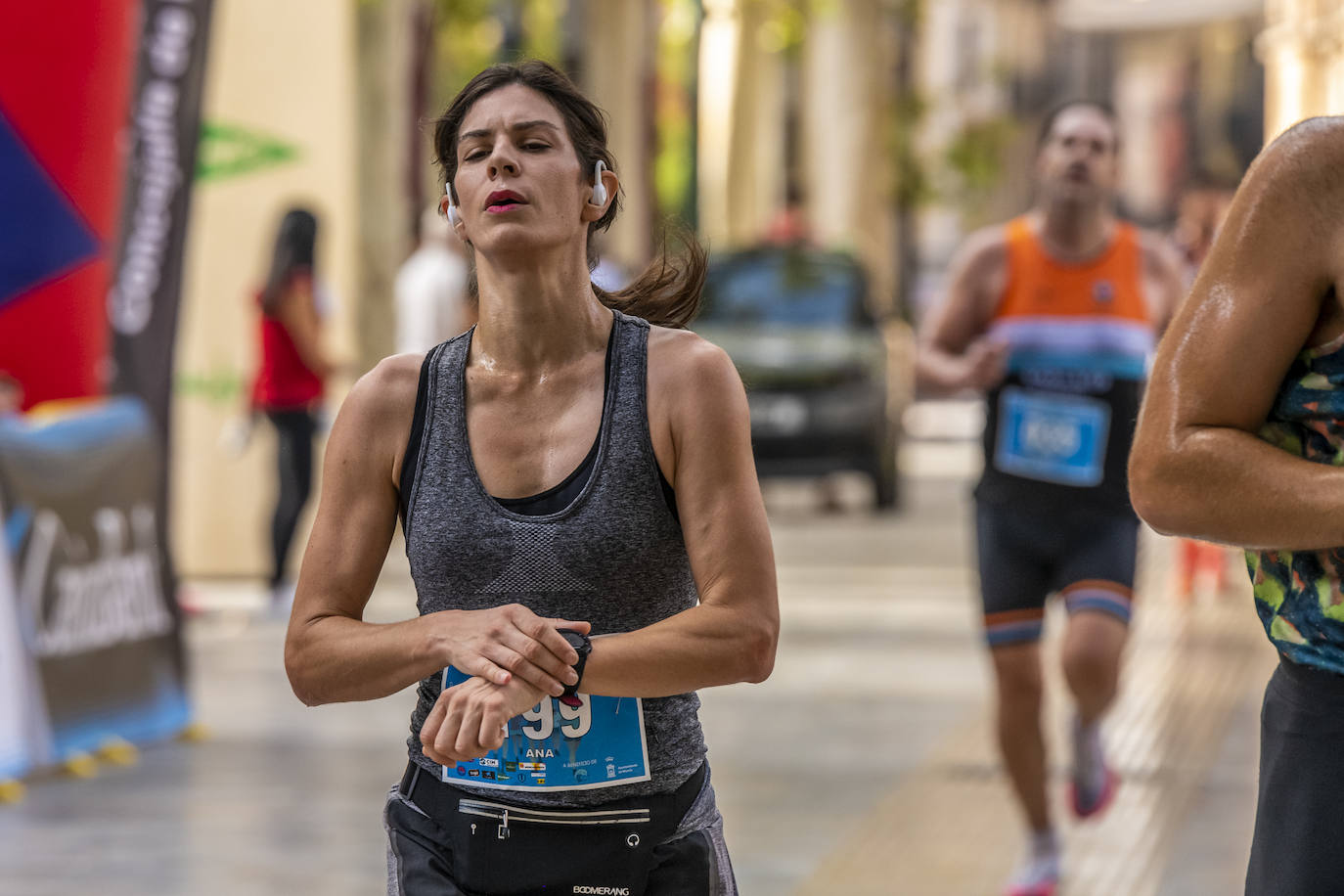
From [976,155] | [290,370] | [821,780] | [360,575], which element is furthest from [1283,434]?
[976,155]

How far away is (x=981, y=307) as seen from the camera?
573 centimetres

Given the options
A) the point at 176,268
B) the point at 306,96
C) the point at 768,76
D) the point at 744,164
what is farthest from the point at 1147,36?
the point at 176,268

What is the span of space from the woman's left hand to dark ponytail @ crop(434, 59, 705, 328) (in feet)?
2.04

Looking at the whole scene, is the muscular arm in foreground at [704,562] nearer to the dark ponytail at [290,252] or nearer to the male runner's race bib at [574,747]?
the male runner's race bib at [574,747]

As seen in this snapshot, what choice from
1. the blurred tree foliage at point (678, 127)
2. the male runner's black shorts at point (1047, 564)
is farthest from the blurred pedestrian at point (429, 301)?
the blurred tree foliage at point (678, 127)

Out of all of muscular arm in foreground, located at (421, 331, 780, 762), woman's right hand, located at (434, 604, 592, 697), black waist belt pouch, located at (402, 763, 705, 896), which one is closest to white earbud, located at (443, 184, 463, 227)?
muscular arm in foreground, located at (421, 331, 780, 762)

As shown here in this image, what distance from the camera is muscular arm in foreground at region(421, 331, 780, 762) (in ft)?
7.92

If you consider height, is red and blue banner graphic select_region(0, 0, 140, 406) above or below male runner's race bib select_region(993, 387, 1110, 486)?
above

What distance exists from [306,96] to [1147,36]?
54035 mm

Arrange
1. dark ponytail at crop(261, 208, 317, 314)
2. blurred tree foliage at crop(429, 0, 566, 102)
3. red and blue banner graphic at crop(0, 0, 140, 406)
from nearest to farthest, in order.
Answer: red and blue banner graphic at crop(0, 0, 140, 406) → dark ponytail at crop(261, 208, 317, 314) → blurred tree foliage at crop(429, 0, 566, 102)

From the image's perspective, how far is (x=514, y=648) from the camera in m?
2.36

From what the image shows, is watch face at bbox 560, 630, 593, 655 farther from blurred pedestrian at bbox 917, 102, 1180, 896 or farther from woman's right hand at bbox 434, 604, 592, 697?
blurred pedestrian at bbox 917, 102, 1180, 896

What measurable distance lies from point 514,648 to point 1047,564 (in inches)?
133

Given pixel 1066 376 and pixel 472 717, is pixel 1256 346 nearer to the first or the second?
pixel 472 717
